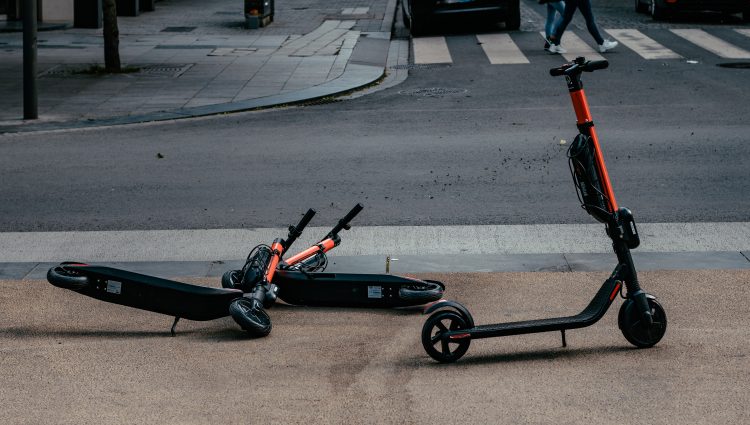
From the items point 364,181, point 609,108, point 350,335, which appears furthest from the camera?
point 609,108

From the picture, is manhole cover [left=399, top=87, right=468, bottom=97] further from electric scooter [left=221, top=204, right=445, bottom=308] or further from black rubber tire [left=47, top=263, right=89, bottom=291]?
black rubber tire [left=47, top=263, right=89, bottom=291]

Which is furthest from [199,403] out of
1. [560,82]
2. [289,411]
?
[560,82]

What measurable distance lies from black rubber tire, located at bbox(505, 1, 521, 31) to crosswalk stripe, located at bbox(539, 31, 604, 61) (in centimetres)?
97

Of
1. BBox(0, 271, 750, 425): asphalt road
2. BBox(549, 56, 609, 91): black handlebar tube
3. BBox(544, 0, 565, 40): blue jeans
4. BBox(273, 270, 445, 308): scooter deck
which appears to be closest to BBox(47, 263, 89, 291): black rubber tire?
BBox(0, 271, 750, 425): asphalt road

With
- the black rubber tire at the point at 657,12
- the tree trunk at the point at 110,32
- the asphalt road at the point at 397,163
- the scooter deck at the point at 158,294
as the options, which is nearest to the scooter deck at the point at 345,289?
the scooter deck at the point at 158,294

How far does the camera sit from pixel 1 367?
17.4 feet

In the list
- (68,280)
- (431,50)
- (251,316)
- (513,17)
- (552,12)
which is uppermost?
(552,12)

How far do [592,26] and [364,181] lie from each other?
9.81 m

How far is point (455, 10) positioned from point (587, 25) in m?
3.73

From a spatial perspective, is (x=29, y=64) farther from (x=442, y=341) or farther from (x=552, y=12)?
(x=442, y=341)

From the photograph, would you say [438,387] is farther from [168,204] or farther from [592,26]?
[592,26]

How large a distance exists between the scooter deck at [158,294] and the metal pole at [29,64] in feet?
26.2

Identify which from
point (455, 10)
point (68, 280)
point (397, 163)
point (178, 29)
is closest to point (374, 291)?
point (68, 280)

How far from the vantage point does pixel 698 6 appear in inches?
908
